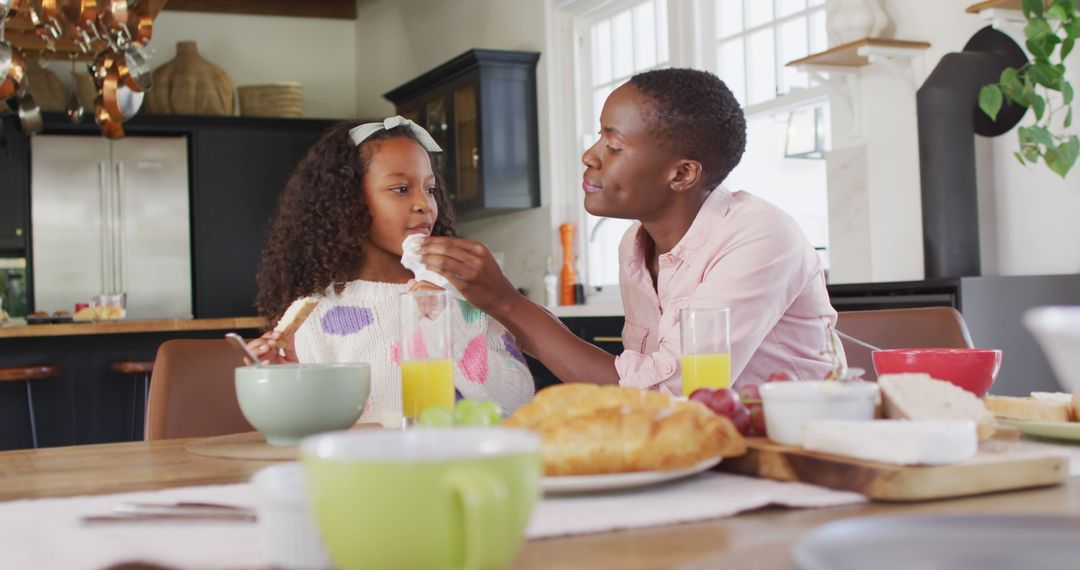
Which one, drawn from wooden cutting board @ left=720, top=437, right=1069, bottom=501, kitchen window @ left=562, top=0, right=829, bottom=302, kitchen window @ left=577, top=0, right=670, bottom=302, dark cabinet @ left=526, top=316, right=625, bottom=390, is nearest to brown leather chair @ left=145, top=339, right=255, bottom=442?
wooden cutting board @ left=720, top=437, right=1069, bottom=501

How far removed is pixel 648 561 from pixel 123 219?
261 inches

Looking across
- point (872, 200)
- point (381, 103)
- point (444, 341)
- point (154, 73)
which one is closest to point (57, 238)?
point (154, 73)

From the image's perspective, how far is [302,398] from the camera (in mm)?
1208

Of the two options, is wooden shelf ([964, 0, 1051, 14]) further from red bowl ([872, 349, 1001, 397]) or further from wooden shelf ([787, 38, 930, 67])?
red bowl ([872, 349, 1001, 397])

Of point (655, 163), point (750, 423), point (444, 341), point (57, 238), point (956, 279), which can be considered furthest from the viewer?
point (57, 238)

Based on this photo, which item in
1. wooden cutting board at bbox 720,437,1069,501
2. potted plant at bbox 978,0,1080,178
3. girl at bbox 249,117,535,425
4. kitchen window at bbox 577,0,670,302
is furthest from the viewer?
kitchen window at bbox 577,0,670,302

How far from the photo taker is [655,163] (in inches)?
74.4

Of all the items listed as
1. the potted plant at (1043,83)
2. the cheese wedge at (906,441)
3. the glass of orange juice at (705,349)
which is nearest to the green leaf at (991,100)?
the potted plant at (1043,83)

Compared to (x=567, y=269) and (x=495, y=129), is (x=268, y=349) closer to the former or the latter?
(x=567, y=269)

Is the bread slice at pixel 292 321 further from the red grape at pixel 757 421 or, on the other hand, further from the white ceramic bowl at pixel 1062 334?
the white ceramic bowl at pixel 1062 334

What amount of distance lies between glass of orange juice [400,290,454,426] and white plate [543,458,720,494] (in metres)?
0.40

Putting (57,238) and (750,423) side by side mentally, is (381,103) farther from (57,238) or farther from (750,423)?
(750,423)

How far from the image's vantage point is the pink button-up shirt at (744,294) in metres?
1.63

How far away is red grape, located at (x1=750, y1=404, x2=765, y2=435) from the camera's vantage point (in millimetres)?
1004
